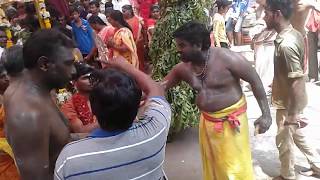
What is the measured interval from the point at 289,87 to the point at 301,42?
44 cm

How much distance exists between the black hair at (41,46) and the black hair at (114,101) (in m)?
0.51

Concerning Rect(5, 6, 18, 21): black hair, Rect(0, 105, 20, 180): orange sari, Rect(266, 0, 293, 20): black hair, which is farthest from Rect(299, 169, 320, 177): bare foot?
Rect(5, 6, 18, 21): black hair

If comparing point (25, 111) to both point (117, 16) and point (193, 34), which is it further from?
point (117, 16)

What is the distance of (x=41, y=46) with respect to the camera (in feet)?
6.79

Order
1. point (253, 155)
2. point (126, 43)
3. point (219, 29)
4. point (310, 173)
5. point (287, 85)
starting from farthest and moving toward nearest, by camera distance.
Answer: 1. point (219, 29)
2. point (126, 43)
3. point (253, 155)
4. point (310, 173)
5. point (287, 85)

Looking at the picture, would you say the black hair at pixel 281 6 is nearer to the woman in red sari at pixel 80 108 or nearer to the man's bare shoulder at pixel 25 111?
the woman in red sari at pixel 80 108

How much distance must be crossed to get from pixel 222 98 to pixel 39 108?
1.64 m

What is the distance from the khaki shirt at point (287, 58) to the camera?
384cm

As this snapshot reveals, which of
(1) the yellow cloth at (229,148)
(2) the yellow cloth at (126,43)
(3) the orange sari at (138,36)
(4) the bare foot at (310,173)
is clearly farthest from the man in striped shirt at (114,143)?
(3) the orange sari at (138,36)

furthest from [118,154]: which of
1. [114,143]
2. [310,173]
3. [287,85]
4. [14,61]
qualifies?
Result: [310,173]

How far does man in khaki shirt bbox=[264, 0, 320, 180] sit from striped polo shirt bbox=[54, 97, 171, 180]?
2.41 metres

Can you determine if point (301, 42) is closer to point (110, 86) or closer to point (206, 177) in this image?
point (206, 177)

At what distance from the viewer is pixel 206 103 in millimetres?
3348

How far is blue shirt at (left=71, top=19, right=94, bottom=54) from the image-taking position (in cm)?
741
